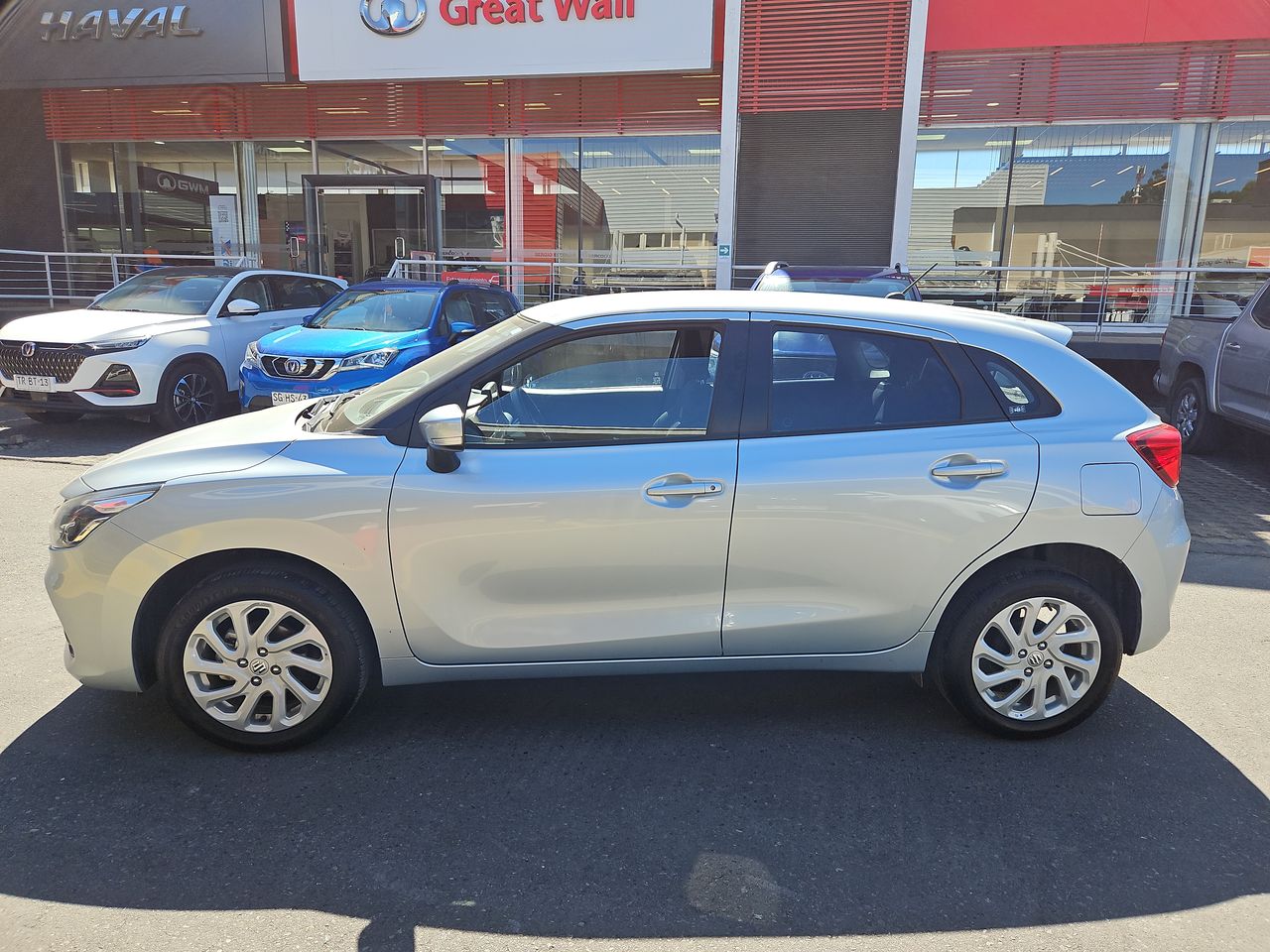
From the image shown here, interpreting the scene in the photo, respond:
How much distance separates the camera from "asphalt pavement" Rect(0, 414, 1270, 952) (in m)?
2.48

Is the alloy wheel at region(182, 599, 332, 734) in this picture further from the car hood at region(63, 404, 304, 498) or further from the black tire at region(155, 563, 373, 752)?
the car hood at region(63, 404, 304, 498)

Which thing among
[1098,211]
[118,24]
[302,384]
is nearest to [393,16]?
[118,24]

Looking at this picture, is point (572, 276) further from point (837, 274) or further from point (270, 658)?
point (270, 658)

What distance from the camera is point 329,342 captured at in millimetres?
8320

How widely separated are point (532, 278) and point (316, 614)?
12902mm

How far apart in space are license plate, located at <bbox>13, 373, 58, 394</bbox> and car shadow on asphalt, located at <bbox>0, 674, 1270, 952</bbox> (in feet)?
19.6

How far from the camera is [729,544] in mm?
3186

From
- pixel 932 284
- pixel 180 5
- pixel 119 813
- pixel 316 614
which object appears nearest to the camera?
pixel 119 813

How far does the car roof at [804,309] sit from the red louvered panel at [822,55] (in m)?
10.9

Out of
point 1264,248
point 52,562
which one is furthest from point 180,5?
point 1264,248

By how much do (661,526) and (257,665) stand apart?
1488mm

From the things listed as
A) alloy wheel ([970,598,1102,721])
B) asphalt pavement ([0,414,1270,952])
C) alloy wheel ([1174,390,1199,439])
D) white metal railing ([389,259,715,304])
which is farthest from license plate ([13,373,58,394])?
alloy wheel ([1174,390,1199,439])

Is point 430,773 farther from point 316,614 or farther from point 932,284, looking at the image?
point 932,284

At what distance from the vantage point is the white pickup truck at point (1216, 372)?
7.96 meters
